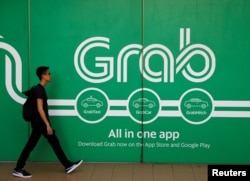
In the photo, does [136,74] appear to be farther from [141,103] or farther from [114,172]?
[114,172]

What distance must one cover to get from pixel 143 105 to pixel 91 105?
0.80 m

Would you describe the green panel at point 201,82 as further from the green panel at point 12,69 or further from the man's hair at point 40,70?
the green panel at point 12,69

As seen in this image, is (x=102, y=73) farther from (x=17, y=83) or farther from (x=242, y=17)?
(x=242, y=17)

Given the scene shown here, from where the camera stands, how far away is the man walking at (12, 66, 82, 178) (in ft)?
21.7

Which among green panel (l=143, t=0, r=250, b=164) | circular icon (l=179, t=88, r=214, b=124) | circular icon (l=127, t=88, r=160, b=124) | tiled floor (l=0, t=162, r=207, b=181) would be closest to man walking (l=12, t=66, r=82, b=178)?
tiled floor (l=0, t=162, r=207, b=181)

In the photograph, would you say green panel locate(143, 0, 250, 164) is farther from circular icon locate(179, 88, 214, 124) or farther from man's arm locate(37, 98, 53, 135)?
man's arm locate(37, 98, 53, 135)

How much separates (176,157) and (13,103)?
2635mm

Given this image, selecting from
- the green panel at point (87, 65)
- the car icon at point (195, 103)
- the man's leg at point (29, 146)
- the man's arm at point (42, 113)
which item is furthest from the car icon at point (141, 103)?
the man's leg at point (29, 146)

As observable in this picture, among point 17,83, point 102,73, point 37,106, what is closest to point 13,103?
point 17,83

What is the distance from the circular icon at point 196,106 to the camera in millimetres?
7199

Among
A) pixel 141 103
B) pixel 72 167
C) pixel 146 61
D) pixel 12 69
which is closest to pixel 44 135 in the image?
pixel 72 167

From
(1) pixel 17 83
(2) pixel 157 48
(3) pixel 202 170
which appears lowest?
(3) pixel 202 170

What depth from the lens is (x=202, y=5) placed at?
7.08 meters

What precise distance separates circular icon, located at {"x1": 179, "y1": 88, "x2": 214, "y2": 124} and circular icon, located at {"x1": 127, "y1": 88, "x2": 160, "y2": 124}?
40 centimetres
